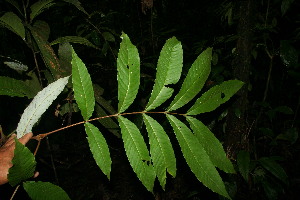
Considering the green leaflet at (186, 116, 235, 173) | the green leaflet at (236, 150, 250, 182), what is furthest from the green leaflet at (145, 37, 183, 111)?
the green leaflet at (236, 150, 250, 182)

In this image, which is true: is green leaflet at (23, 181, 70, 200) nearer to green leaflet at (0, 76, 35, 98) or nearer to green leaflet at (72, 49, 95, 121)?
green leaflet at (72, 49, 95, 121)

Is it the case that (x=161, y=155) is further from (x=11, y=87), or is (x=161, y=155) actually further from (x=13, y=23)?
(x=13, y=23)

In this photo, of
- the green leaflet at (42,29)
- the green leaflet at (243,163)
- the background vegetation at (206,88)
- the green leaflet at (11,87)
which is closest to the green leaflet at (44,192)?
the green leaflet at (11,87)

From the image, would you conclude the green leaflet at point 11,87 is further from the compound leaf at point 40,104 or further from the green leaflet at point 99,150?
the green leaflet at point 99,150

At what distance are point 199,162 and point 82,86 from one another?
42 cm

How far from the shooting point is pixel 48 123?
5.05 ft

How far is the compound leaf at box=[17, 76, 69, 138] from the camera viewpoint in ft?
2.36

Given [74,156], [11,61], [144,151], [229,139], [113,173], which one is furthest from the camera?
[74,156]

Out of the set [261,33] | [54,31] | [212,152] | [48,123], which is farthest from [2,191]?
[261,33]

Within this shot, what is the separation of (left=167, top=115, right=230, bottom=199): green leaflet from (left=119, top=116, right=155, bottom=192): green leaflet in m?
0.12

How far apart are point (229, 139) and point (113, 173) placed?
4.19 ft

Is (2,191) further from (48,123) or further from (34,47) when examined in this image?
(34,47)

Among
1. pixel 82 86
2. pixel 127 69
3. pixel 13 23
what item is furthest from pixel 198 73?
pixel 13 23

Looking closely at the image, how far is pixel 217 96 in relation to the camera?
0.87 meters
